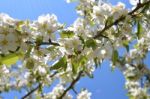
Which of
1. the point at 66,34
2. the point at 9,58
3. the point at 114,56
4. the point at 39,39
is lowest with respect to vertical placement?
the point at 9,58

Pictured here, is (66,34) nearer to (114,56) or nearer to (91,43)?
(91,43)

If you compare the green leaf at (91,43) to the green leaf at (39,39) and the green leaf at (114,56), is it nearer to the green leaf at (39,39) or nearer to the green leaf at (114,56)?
the green leaf at (114,56)

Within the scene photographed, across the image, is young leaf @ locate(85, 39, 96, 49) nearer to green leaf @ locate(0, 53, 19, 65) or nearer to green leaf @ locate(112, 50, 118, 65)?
green leaf @ locate(112, 50, 118, 65)

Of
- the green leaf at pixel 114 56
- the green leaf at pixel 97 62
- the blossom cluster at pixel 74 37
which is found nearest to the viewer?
the blossom cluster at pixel 74 37

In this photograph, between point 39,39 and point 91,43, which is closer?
point 39,39

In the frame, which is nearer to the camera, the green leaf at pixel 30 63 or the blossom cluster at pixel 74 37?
the blossom cluster at pixel 74 37

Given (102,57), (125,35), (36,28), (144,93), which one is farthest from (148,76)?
(36,28)

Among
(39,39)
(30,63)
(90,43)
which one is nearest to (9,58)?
(39,39)

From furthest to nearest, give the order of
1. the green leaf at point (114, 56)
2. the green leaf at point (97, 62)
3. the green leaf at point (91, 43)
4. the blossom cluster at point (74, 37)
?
the green leaf at point (97, 62) < the green leaf at point (114, 56) < the green leaf at point (91, 43) < the blossom cluster at point (74, 37)

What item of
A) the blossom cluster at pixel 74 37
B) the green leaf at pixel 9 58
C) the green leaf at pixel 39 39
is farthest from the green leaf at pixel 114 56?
the green leaf at pixel 9 58

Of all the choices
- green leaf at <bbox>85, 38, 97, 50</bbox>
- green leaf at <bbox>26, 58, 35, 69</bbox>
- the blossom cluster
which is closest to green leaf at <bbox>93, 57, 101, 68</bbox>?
the blossom cluster

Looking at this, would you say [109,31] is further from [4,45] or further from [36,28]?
[4,45]
